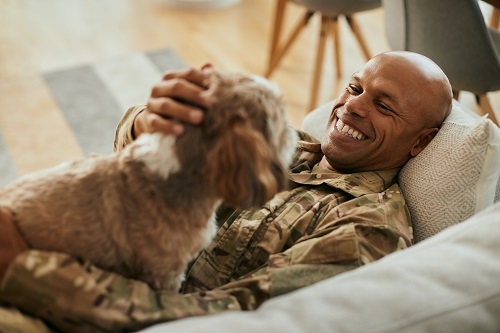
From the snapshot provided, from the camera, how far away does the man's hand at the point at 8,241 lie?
1.00 meters

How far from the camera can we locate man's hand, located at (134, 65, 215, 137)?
3.47ft

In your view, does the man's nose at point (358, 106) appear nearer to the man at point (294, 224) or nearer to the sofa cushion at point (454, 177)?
the man at point (294, 224)

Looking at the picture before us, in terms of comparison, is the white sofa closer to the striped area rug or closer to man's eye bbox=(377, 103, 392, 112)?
man's eye bbox=(377, 103, 392, 112)

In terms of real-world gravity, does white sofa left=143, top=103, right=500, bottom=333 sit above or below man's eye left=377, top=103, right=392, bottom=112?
below

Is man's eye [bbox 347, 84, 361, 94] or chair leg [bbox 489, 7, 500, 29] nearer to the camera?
man's eye [bbox 347, 84, 361, 94]

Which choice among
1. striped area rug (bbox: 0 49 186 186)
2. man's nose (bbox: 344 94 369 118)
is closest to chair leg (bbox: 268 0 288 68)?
striped area rug (bbox: 0 49 186 186)

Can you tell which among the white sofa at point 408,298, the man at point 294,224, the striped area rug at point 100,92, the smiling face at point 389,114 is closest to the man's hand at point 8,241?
the man at point 294,224

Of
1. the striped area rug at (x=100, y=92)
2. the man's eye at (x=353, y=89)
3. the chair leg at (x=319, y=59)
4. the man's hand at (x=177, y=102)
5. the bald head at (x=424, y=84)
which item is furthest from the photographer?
the chair leg at (x=319, y=59)

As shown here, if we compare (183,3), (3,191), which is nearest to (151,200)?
(3,191)

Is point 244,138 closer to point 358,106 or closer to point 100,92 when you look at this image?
point 358,106

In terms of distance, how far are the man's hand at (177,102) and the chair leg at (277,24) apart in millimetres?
2149

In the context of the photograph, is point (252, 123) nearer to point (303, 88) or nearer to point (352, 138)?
point (352, 138)

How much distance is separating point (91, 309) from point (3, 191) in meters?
0.32

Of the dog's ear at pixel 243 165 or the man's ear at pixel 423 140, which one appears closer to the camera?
the dog's ear at pixel 243 165
